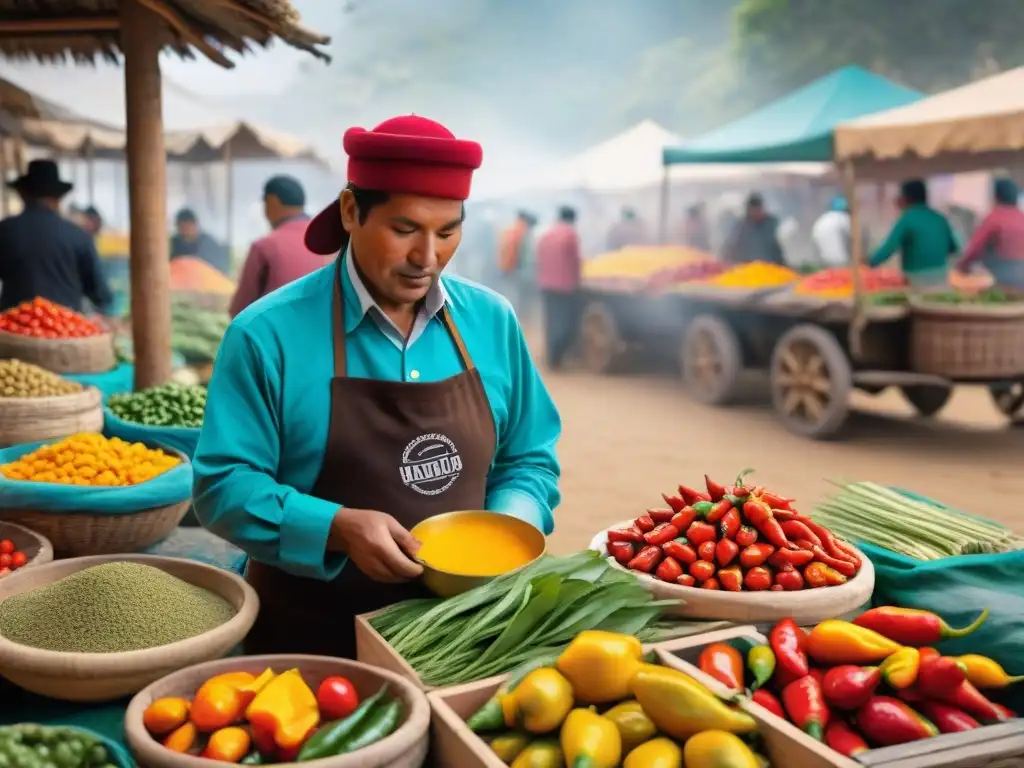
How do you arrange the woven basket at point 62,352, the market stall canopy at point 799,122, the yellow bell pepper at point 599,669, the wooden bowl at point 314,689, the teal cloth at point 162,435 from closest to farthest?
the wooden bowl at point 314,689, the yellow bell pepper at point 599,669, the teal cloth at point 162,435, the woven basket at point 62,352, the market stall canopy at point 799,122

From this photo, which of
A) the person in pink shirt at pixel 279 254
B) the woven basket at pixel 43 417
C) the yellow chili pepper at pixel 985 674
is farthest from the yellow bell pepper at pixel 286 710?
the person in pink shirt at pixel 279 254

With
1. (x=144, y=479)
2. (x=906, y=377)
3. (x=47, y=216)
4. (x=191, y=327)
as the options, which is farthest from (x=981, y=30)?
(x=144, y=479)

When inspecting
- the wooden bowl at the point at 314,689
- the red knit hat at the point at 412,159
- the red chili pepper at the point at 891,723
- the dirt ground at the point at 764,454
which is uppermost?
the red knit hat at the point at 412,159

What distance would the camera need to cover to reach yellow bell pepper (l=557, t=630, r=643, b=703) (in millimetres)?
1564

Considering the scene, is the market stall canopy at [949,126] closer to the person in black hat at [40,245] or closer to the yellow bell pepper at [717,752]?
the person in black hat at [40,245]

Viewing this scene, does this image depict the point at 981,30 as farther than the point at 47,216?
Yes

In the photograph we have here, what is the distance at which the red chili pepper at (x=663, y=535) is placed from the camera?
2.06 metres

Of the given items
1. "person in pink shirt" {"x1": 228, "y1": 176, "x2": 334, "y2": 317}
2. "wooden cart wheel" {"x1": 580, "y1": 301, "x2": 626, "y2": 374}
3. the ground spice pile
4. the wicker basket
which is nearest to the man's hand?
the ground spice pile

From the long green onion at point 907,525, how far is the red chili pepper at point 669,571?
570 mm

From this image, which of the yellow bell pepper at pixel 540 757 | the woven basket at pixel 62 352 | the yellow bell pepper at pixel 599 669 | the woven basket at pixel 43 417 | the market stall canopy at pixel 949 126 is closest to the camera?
the yellow bell pepper at pixel 540 757

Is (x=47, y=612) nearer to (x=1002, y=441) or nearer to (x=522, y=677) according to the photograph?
(x=522, y=677)

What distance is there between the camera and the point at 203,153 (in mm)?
16031

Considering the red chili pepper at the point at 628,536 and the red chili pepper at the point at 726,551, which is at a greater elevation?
the red chili pepper at the point at 726,551

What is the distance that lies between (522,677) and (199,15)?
3.91 meters
